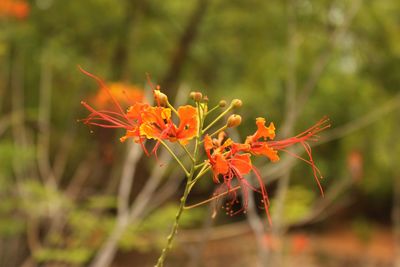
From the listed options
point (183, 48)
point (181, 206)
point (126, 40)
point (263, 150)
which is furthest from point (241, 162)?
point (126, 40)

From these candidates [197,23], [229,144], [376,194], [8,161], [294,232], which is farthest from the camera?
[376,194]

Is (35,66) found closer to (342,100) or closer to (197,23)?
(197,23)

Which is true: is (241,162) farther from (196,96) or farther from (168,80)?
(168,80)

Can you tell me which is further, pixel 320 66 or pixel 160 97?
pixel 320 66

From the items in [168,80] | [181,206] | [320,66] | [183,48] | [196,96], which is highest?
→ [196,96]

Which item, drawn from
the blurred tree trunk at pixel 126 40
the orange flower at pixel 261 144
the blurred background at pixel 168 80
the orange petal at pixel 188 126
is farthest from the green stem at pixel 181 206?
the blurred tree trunk at pixel 126 40

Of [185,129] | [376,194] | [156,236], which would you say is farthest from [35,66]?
[376,194]

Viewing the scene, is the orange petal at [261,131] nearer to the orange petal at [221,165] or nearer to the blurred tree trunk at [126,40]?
the orange petal at [221,165]
